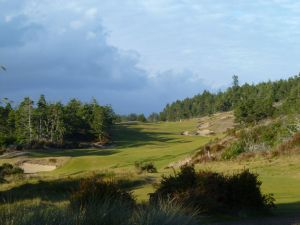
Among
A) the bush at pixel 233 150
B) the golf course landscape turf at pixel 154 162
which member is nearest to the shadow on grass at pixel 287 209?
the golf course landscape turf at pixel 154 162

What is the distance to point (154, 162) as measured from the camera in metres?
63.6

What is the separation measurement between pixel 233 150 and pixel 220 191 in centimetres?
3538

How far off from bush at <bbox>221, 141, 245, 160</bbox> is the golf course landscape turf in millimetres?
3765

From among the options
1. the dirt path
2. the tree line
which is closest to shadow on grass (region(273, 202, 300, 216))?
the dirt path

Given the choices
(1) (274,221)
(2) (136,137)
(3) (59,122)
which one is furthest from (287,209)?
(2) (136,137)

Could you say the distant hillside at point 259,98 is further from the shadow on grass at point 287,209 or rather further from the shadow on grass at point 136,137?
the shadow on grass at point 287,209

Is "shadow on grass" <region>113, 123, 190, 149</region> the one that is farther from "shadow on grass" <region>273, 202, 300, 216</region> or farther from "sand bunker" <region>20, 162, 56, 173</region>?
"shadow on grass" <region>273, 202, 300, 216</region>

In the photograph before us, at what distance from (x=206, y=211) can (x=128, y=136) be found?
106m

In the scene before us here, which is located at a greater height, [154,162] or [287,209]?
[287,209]

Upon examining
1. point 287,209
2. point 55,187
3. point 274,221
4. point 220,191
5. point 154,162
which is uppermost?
point 220,191

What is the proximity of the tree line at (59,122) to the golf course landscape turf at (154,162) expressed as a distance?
16.1 feet

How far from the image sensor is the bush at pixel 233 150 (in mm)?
50716

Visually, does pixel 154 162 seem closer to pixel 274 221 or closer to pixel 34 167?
pixel 34 167

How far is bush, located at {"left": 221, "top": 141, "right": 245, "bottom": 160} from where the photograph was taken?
50.7 m
